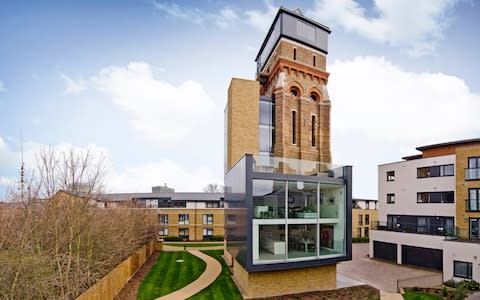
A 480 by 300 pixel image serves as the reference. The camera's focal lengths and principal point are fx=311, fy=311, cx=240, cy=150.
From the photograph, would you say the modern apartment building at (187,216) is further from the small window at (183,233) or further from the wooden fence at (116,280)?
the wooden fence at (116,280)

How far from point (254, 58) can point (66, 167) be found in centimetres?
2439

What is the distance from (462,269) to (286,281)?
A: 1149cm

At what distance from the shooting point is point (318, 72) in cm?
2541

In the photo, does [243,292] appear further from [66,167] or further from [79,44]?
[79,44]

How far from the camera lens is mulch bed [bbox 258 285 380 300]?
1459cm

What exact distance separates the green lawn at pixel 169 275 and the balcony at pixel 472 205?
18.2m

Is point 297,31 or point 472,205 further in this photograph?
point 297,31

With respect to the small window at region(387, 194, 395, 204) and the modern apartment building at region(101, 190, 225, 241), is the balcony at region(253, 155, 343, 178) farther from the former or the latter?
the modern apartment building at region(101, 190, 225, 241)

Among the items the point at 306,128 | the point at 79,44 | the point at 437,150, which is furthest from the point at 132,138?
the point at 437,150

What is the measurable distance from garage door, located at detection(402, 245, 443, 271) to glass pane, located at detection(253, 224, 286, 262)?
13404 mm

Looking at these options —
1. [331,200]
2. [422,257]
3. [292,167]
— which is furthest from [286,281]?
[422,257]

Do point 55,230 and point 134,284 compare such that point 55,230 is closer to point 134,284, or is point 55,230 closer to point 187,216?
point 134,284

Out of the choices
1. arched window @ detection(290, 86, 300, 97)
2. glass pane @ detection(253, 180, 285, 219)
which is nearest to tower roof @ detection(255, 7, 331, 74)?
arched window @ detection(290, 86, 300, 97)

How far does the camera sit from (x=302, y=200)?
15578 millimetres
